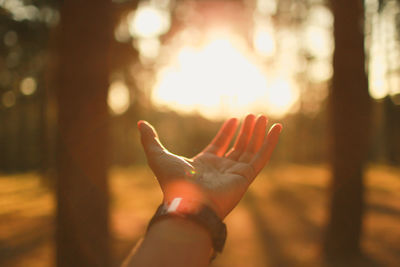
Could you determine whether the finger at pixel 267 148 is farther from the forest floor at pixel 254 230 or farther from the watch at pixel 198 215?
the forest floor at pixel 254 230

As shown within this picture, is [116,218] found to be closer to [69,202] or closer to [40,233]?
[40,233]

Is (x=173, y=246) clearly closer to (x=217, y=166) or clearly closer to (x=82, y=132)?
(x=217, y=166)

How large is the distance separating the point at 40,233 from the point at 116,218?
187 cm

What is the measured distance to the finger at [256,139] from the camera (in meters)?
2.02

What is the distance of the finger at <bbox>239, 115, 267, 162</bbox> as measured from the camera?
6.63 feet

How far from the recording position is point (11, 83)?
14.6 m

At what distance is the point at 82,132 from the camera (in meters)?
3.27

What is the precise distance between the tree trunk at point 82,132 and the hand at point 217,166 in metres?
1.63

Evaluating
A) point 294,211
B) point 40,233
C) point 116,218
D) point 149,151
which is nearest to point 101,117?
point 149,151

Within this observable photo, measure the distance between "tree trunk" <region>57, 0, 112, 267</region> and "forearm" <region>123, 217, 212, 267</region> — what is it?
2138 millimetres

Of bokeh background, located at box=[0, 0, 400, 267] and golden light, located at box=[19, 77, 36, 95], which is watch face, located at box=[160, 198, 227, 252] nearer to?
bokeh background, located at box=[0, 0, 400, 267]

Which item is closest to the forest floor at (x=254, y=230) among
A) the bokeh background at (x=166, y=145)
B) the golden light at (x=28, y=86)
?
the bokeh background at (x=166, y=145)

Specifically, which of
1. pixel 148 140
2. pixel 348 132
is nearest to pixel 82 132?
pixel 148 140

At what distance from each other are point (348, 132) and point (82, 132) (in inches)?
151
